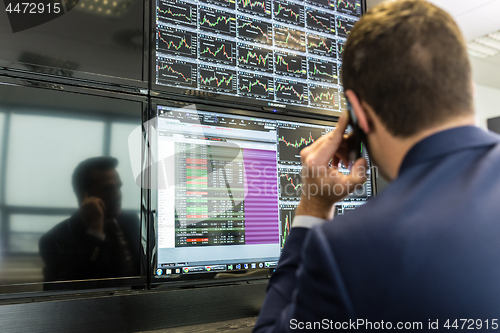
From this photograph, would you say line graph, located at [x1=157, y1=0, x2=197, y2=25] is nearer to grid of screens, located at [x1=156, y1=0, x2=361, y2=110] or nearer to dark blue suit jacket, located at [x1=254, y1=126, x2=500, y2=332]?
grid of screens, located at [x1=156, y1=0, x2=361, y2=110]

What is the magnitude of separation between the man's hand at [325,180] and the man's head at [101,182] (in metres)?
0.76

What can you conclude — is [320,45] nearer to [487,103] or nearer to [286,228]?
[286,228]

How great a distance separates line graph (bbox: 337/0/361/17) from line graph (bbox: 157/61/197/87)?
3.10ft

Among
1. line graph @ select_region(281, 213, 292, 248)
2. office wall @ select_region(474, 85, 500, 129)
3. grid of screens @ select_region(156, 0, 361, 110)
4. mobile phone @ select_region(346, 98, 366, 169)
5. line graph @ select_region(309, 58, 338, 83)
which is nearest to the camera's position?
mobile phone @ select_region(346, 98, 366, 169)

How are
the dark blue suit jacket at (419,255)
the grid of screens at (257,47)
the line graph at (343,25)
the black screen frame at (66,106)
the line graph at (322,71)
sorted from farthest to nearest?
1. the line graph at (343,25)
2. the line graph at (322,71)
3. the grid of screens at (257,47)
4. the black screen frame at (66,106)
5. the dark blue suit jacket at (419,255)

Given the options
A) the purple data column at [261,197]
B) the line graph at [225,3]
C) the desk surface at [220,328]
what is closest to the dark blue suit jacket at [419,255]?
the desk surface at [220,328]

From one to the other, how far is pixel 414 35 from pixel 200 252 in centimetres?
110

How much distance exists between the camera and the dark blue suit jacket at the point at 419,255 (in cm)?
49

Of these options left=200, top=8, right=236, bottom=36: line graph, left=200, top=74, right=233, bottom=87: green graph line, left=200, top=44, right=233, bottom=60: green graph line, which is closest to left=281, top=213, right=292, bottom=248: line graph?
left=200, top=74, right=233, bottom=87: green graph line

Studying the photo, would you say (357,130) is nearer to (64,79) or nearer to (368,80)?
(368,80)

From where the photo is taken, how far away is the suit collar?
55 centimetres

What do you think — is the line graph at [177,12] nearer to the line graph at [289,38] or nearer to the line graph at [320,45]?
the line graph at [289,38]

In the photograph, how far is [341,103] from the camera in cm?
188

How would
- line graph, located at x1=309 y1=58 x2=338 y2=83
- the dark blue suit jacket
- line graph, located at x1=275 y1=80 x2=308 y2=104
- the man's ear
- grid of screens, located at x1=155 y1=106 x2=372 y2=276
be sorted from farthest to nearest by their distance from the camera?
line graph, located at x1=309 y1=58 x2=338 y2=83, line graph, located at x1=275 y1=80 x2=308 y2=104, grid of screens, located at x1=155 y1=106 x2=372 y2=276, the man's ear, the dark blue suit jacket
